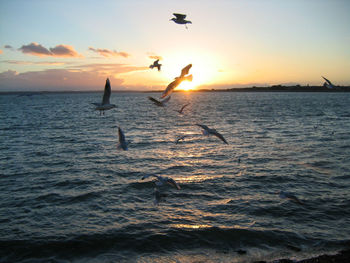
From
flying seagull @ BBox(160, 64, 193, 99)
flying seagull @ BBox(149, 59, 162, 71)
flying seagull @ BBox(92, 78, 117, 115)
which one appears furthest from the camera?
flying seagull @ BBox(149, 59, 162, 71)

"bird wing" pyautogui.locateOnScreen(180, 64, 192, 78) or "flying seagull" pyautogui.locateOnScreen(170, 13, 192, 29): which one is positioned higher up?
"flying seagull" pyautogui.locateOnScreen(170, 13, 192, 29)

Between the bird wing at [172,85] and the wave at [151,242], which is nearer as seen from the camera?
the bird wing at [172,85]

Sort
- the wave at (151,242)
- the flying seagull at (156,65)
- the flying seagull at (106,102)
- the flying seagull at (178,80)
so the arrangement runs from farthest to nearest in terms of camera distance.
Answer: the flying seagull at (156,65) → the wave at (151,242) → the flying seagull at (106,102) → the flying seagull at (178,80)

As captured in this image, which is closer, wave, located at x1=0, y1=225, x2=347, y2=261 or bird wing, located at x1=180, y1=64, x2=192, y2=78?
bird wing, located at x1=180, y1=64, x2=192, y2=78

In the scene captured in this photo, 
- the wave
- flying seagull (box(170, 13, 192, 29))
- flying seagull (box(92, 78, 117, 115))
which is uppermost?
flying seagull (box(170, 13, 192, 29))

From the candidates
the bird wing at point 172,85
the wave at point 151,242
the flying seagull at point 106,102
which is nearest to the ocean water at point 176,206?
the wave at point 151,242

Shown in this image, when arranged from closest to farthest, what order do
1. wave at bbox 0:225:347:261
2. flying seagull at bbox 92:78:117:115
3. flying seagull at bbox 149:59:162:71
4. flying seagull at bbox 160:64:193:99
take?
flying seagull at bbox 160:64:193:99
flying seagull at bbox 92:78:117:115
wave at bbox 0:225:347:261
flying seagull at bbox 149:59:162:71

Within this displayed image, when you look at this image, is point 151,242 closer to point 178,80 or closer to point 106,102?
point 106,102

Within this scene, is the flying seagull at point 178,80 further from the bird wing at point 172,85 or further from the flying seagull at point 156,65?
the flying seagull at point 156,65

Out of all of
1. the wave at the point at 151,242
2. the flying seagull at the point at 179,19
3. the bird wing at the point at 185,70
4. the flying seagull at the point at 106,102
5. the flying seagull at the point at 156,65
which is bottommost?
the wave at the point at 151,242

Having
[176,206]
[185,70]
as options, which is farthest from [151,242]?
[185,70]

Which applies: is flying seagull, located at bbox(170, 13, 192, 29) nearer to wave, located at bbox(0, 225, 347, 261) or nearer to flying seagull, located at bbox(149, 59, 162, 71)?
flying seagull, located at bbox(149, 59, 162, 71)

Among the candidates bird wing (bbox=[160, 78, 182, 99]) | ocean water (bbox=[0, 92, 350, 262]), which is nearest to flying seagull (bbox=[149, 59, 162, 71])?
bird wing (bbox=[160, 78, 182, 99])

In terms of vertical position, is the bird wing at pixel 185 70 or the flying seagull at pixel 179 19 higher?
the flying seagull at pixel 179 19
